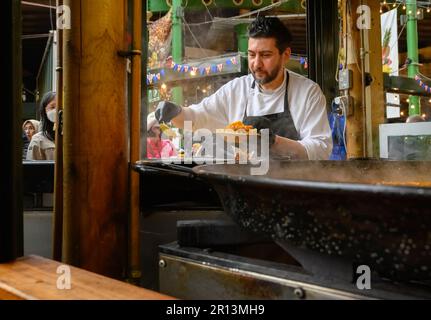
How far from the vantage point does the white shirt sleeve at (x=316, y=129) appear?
7.89 ft

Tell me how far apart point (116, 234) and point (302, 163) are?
70 centimetres

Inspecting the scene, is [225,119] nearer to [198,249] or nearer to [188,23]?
[198,249]

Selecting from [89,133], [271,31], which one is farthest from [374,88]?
[89,133]

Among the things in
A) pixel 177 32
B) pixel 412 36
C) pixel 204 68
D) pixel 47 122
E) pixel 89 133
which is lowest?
pixel 89 133

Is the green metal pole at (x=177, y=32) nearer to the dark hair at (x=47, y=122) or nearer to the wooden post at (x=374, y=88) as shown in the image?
the wooden post at (x=374, y=88)

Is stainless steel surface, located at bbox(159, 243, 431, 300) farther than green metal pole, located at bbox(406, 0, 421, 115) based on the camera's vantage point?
No

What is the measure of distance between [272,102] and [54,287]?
2098 mm

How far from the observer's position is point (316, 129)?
A: 8.21 feet

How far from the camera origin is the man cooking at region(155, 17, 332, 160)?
2525mm

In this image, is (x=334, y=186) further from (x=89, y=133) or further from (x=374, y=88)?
(x=374, y=88)

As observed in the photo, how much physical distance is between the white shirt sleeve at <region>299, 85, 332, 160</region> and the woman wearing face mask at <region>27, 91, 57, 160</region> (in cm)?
191

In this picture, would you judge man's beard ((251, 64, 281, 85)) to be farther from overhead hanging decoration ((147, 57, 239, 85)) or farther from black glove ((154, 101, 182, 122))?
overhead hanging decoration ((147, 57, 239, 85))

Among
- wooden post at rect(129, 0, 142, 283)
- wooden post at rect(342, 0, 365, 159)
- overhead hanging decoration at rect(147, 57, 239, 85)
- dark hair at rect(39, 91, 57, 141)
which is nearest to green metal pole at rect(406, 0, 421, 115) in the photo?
overhead hanging decoration at rect(147, 57, 239, 85)
